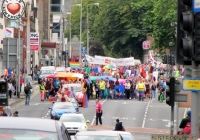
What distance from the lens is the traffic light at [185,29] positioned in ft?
42.0

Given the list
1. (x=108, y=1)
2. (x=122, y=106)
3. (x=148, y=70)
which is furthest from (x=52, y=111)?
(x=108, y=1)

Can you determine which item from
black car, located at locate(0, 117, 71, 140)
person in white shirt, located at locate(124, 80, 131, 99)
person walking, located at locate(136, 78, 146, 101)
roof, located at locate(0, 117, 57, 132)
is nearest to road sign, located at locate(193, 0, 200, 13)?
roof, located at locate(0, 117, 57, 132)

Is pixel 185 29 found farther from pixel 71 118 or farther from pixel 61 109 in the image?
pixel 61 109

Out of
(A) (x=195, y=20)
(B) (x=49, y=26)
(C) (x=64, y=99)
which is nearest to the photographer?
(A) (x=195, y=20)

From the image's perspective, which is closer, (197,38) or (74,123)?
(197,38)

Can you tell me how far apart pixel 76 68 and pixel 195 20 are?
5890 centimetres

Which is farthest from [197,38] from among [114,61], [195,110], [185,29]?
[114,61]

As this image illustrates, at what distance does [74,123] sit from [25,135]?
22306mm

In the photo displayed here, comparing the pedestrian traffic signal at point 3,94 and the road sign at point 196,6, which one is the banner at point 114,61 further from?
the road sign at point 196,6

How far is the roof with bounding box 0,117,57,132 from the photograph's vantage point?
27.5 ft

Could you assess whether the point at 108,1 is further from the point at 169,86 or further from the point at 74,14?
the point at 169,86

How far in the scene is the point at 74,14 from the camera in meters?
161

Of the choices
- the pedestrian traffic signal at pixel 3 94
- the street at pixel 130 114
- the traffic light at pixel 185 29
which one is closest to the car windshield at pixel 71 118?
the street at pixel 130 114

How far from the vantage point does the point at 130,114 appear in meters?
42.3
